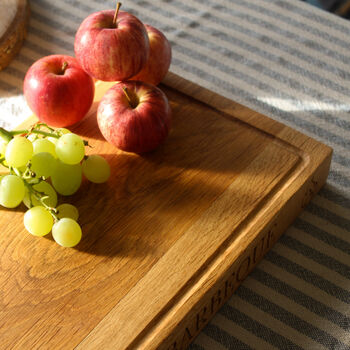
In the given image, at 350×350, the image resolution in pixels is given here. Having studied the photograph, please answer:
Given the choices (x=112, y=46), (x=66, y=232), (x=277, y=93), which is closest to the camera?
(x=66, y=232)

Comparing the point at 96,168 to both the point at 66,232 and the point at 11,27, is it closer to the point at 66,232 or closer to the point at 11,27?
the point at 66,232

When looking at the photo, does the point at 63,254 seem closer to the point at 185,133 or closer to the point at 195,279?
the point at 195,279

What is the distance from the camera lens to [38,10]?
53.5 inches

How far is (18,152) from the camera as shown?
0.80 meters

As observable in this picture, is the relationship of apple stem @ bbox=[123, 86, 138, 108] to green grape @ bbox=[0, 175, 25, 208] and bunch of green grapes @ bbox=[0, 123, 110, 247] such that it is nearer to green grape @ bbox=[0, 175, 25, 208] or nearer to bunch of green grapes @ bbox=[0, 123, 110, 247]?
bunch of green grapes @ bbox=[0, 123, 110, 247]

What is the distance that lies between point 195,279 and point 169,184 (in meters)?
0.16

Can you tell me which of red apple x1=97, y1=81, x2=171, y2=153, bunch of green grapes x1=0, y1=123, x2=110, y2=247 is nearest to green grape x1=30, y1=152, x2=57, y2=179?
bunch of green grapes x1=0, y1=123, x2=110, y2=247

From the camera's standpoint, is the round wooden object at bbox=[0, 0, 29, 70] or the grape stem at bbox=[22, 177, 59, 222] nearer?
the grape stem at bbox=[22, 177, 59, 222]

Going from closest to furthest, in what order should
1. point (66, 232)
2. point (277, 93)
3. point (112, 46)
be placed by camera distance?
1. point (66, 232)
2. point (112, 46)
3. point (277, 93)

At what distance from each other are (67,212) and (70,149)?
3.3 inches

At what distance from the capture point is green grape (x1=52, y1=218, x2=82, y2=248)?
2.55ft

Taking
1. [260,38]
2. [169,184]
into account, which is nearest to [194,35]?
[260,38]

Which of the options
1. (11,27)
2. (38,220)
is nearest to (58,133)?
(38,220)

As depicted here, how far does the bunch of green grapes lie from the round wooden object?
370 millimetres
